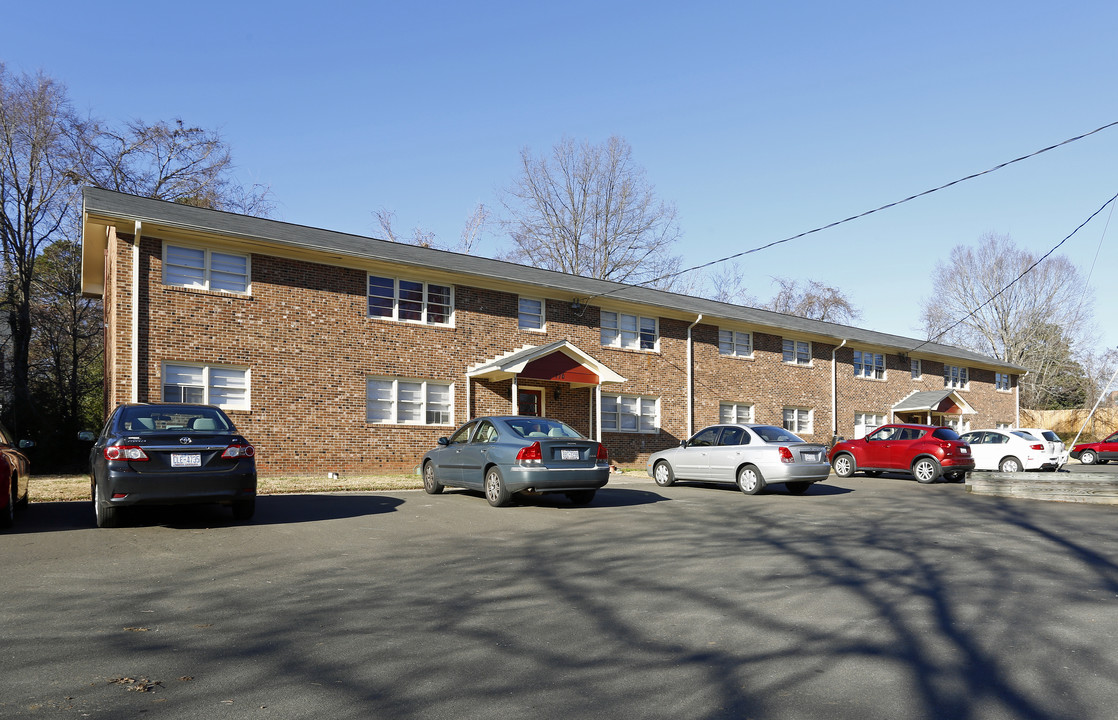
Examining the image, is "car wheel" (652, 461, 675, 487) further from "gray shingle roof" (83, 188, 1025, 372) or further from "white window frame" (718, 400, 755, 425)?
"white window frame" (718, 400, 755, 425)

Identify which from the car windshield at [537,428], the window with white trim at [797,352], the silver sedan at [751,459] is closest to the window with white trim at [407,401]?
the silver sedan at [751,459]

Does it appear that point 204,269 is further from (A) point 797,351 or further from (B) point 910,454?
(A) point 797,351

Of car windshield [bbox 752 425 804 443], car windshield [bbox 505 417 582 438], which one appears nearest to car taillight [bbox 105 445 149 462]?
car windshield [bbox 505 417 582 438]

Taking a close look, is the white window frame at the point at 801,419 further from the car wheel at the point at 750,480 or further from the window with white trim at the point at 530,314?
the car wheel at the point at 750,480

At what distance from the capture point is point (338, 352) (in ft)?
65.0

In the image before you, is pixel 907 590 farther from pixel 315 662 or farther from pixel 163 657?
pixel 163 657

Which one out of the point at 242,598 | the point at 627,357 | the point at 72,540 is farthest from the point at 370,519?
the point at 627,357

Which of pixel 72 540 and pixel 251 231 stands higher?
pixel 251 231

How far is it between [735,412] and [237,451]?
2206 cm

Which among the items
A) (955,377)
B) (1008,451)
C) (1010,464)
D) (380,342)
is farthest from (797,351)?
(380,342)

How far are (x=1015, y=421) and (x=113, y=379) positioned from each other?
4337cm

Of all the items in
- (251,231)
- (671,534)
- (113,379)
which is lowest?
(671,534)

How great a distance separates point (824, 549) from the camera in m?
8.88

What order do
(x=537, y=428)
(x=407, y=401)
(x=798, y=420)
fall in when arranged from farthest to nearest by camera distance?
(x=798, y=420)
(x=407, y=401)
(x=537, y=428)
